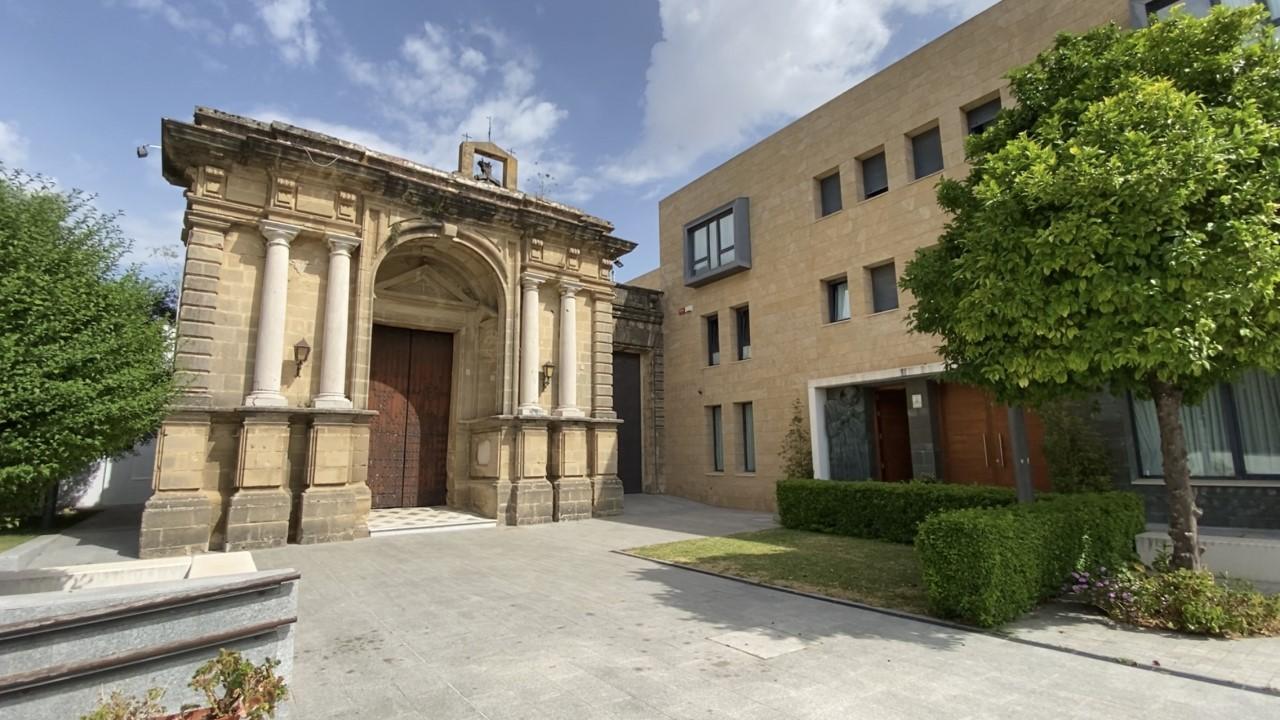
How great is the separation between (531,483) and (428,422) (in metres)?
3.29

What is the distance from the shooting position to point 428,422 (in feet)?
48.0

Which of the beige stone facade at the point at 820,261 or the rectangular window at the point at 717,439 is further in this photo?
the rectangular window at the point at 717,439

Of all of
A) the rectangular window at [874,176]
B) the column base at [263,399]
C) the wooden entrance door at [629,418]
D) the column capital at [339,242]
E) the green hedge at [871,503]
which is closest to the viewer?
the green hedge at [871,503]

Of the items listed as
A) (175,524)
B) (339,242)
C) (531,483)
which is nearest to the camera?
(175,524)

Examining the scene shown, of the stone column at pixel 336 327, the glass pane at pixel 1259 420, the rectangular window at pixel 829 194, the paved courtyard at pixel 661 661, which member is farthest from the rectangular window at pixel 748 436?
the stone column at pixel 336 327

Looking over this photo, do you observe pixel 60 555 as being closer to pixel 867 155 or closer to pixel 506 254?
pixel 506 254

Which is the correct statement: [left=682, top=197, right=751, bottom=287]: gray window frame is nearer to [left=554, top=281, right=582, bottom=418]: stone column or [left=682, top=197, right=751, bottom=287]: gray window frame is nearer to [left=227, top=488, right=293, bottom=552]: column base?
[left=554, top=281, right=582, bottom=418]: stone column

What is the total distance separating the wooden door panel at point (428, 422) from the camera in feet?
47.1

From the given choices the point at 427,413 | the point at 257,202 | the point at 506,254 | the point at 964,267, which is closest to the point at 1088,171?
the point at 964,267

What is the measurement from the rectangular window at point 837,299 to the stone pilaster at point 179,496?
13.5 m

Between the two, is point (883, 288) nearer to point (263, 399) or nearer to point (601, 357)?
point (601, 357)

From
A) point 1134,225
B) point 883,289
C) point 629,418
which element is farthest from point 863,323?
point 1134,225

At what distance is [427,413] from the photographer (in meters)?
14.7

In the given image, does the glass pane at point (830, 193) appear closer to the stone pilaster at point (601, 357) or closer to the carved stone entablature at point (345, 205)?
the stone pilaster at point (601, 357)
